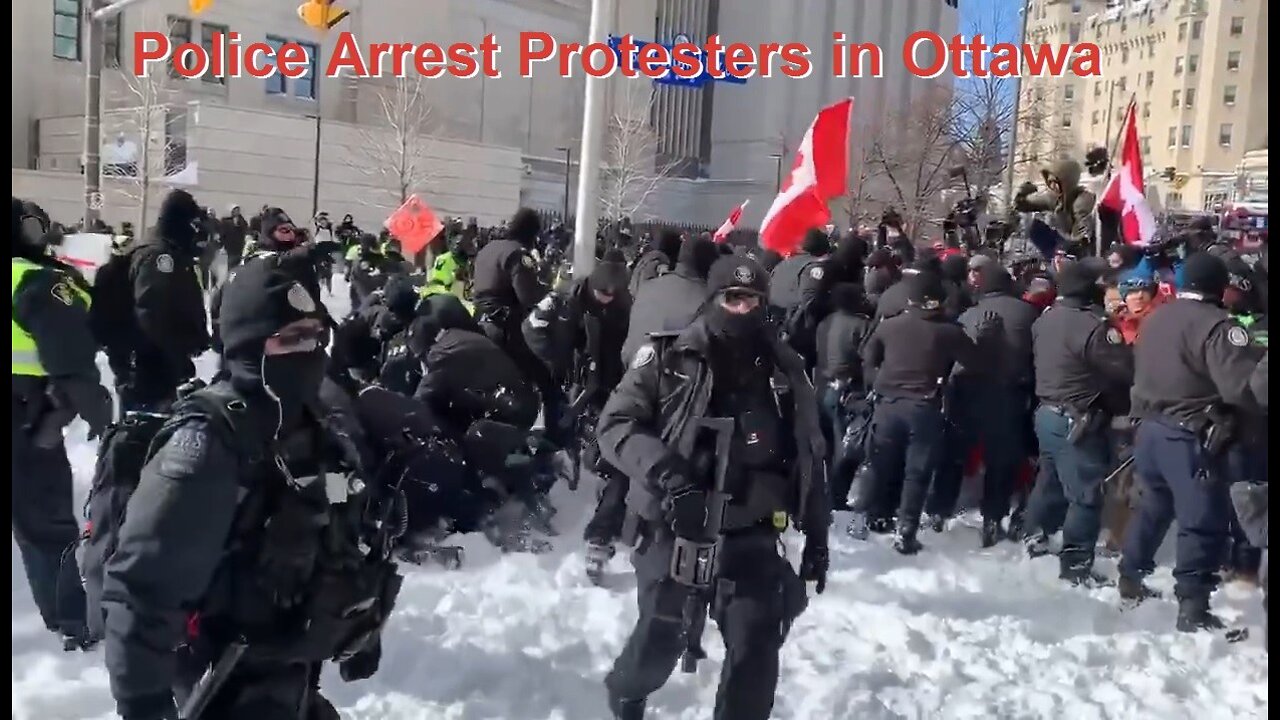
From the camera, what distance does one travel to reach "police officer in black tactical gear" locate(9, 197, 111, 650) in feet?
14.5

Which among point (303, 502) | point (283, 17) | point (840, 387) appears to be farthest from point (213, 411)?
point (283, 17)

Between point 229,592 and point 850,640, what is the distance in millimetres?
3671

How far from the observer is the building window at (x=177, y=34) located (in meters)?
32.6

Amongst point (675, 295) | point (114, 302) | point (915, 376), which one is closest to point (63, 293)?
point (114, 302)

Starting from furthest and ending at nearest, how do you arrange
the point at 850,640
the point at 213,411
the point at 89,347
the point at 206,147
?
1. the point at 206,147
2. the point at 850,640
3. the point at 89,347
4. the point at 213,411

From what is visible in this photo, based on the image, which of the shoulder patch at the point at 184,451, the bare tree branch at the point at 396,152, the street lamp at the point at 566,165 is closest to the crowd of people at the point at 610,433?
the shoulder patch at the point at 184,451

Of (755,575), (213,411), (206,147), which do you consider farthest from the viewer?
(206,147)

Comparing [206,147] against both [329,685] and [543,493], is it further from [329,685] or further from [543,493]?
[329,685]

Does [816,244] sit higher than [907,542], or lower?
higher

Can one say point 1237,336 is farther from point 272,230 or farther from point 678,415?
point 272,230

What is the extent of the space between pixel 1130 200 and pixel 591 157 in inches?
201

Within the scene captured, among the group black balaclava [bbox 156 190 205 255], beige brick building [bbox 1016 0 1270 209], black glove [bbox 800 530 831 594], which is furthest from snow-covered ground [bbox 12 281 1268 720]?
beige brick building [bbox 1016 0 1270 209]

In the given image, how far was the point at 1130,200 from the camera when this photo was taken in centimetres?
1007

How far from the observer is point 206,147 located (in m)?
32.7
